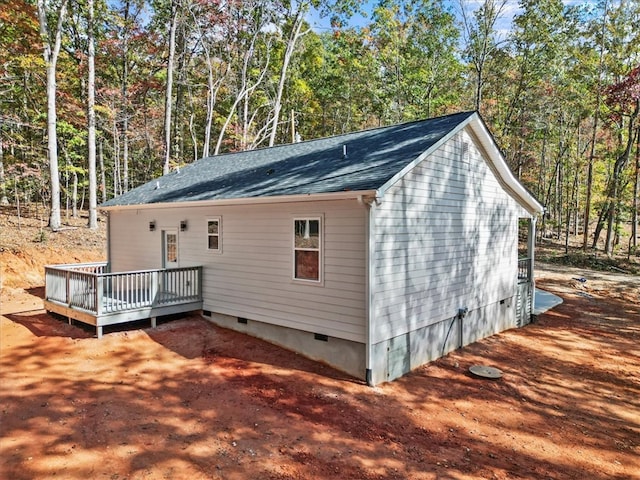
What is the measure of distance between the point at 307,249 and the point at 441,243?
3183 millimetres

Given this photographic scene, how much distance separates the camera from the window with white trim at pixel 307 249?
319 inches

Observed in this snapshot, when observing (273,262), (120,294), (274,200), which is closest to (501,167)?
(274,200)

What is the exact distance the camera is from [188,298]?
10.3 meters

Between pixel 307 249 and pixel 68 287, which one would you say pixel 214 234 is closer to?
pixel 307 249

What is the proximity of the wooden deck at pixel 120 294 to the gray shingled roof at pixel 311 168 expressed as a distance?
83.8 inches

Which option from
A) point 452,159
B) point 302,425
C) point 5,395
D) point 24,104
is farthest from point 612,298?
point 24,104

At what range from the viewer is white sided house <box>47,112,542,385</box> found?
7.56 m

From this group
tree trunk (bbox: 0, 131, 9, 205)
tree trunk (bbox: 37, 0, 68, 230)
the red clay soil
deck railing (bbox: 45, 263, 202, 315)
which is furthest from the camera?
tree trunk (bbox: 0, 131, 9, 205)

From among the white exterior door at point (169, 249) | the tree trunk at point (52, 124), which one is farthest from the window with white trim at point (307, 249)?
the tree trunk at point (52, 124)

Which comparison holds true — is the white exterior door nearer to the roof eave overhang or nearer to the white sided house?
the white sided house

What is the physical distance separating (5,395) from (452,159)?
9670mm

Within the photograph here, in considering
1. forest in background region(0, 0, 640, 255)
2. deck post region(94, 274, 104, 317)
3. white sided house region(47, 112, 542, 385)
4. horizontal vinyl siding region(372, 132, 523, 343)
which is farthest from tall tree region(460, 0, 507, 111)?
deck post region(94, 274, 104, 317)

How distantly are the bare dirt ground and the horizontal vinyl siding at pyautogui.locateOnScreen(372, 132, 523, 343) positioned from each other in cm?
134

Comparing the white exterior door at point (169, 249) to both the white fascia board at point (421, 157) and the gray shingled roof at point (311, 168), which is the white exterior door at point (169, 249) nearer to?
the gray shingled roof at point (311, 168)
